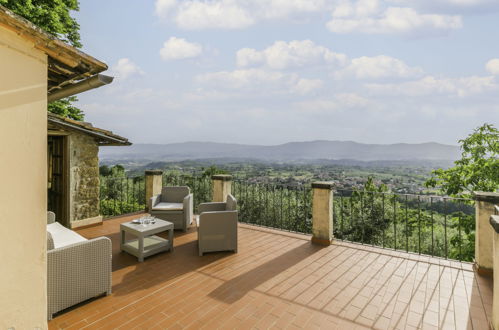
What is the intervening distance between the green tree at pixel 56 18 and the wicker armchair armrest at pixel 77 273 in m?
6.11

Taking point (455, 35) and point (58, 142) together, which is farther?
point (455, 35)

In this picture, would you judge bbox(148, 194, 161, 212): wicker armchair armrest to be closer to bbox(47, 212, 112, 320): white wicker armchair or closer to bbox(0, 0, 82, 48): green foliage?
bbox(47, 212, 112, 320): white wicker armchair

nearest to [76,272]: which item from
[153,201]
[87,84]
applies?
[87,84]

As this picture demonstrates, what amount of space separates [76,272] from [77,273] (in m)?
0.02

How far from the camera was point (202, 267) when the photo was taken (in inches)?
151

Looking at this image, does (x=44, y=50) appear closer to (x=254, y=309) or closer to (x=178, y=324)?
(x=178, y=324)

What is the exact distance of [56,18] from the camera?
8.45m

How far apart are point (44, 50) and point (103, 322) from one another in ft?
8.36

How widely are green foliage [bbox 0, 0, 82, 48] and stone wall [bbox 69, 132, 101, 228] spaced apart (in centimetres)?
380

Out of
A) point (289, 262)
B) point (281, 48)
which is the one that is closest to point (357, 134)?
point (281, 48)

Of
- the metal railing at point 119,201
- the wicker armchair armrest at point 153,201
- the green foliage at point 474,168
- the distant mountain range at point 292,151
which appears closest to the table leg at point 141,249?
the wicker armchair armrest at point 153,201

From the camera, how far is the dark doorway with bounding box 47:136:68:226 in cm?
575

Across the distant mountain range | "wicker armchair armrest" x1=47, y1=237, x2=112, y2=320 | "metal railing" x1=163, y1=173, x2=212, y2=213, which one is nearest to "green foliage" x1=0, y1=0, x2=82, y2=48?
"metal railing" x1=163, y1=173, x2=212, y2=213

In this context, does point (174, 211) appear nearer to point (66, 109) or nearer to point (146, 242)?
point (146, 242)
